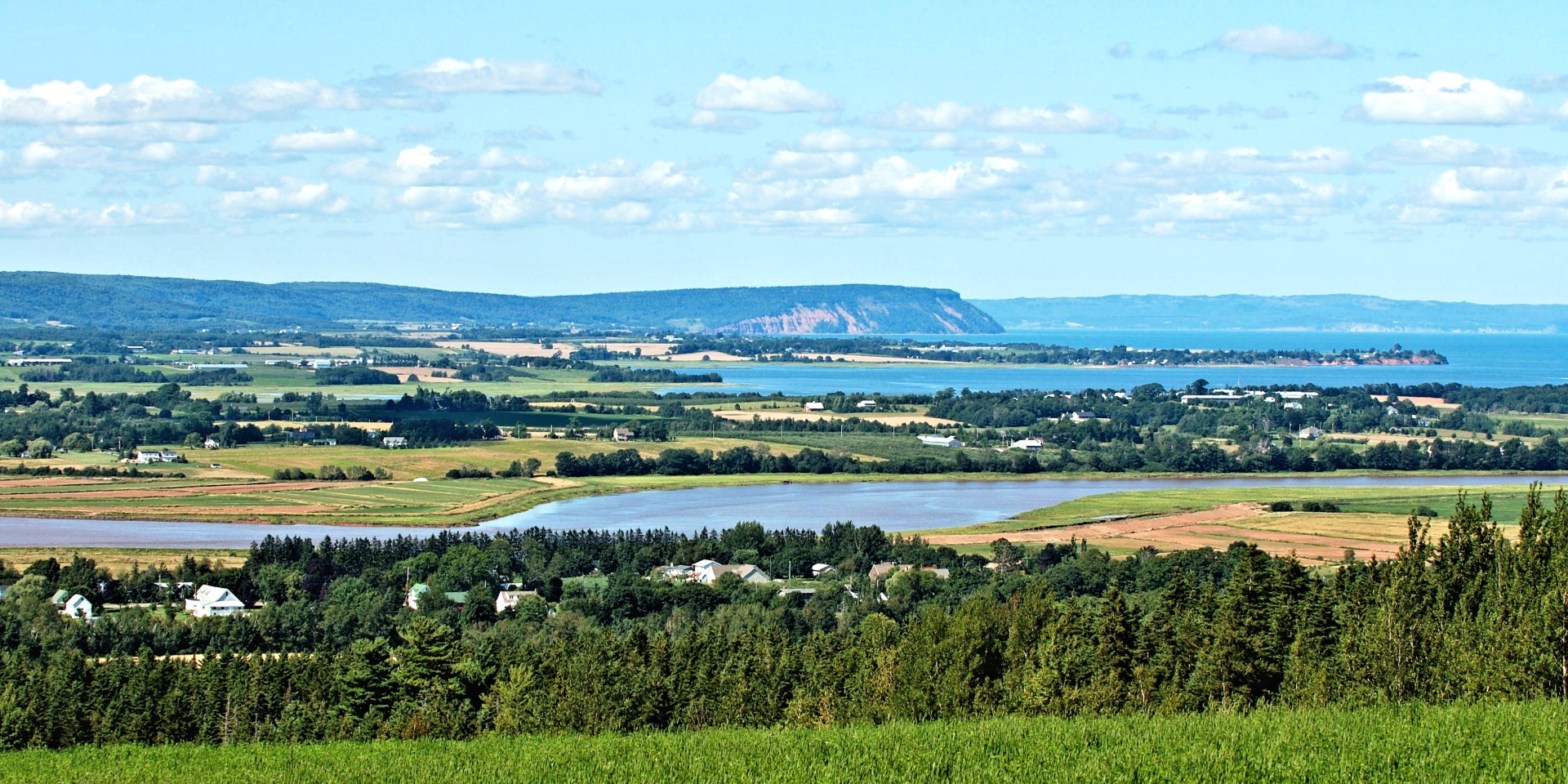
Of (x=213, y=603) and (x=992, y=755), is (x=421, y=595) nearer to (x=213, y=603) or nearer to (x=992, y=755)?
(x=213, y=603)

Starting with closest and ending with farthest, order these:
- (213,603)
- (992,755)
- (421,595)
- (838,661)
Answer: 1. (992,755)
2. (838,661)
3. (213,603)
4. (421,595)

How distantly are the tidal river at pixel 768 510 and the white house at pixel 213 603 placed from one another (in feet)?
26.9

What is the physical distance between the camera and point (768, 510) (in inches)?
2160

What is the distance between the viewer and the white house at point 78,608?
1348 inches

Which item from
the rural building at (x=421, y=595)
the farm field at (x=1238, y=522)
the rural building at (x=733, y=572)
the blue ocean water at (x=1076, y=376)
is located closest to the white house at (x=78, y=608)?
the rural building at (x=421, y=595)

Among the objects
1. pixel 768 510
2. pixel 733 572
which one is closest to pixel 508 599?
pixel 733 572

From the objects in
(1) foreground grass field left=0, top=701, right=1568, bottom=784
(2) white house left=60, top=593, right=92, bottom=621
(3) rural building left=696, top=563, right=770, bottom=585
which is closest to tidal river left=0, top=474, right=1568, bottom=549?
(3) rural building left=696, top=563, right=770, bottom=585

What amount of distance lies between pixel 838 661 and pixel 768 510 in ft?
96.7

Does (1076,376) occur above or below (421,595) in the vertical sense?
above

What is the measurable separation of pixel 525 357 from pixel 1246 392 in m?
67.3

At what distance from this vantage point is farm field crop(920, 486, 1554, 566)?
44250 millimetres

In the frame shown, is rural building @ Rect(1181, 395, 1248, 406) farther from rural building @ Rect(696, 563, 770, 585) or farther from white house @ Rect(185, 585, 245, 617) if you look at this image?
white house @ Rect(185, 585, 245, 617)

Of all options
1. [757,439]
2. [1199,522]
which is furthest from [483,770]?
[757,439]

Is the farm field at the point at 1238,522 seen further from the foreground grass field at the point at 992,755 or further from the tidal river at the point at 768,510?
the foreground grass field at the point at 992,755
